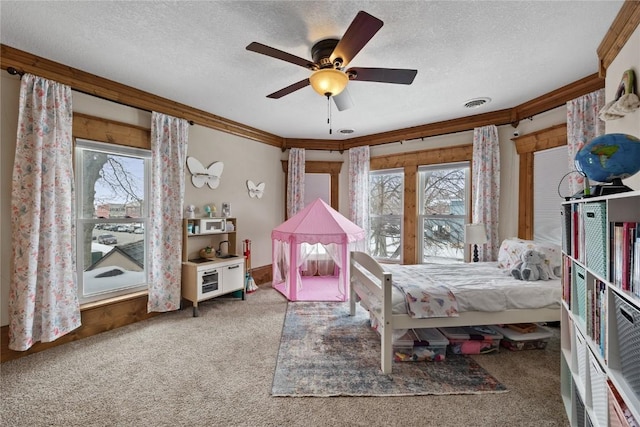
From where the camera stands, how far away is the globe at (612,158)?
1.35 m

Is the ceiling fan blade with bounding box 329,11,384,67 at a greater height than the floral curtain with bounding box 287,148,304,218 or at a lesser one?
greater

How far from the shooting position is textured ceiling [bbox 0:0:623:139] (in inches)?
75.2

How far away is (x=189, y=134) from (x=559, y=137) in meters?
4.69

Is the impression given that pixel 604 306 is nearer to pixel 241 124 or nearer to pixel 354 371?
pixel 354 371

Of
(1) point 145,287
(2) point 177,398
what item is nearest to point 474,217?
(2) point 177,398

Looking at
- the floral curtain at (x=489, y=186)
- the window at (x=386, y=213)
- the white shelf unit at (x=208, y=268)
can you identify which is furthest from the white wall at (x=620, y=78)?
the white shelf unit at (x=208, y=268)

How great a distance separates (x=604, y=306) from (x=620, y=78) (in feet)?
6.31

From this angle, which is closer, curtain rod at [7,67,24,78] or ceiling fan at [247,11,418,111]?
ceiling fan at [247,11,418,111]

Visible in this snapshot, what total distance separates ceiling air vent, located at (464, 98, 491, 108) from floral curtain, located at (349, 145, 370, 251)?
183 centimetres

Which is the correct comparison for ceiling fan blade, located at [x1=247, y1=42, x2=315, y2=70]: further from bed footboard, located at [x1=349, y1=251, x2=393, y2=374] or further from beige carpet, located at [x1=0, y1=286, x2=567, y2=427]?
beige carpet, located at [x1=0, y1=286, x2=567, y2=427]

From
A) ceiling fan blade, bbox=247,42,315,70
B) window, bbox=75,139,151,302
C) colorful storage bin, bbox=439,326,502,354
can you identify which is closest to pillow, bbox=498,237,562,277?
colorful storage bin, bbox=439,326,502,354

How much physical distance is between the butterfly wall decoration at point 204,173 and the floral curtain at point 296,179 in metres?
1.38

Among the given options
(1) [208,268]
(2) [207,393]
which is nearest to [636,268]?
(2) [207,393]

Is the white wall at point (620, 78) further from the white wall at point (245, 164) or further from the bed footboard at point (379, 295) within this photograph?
the bed footboard at point (379, 295)
